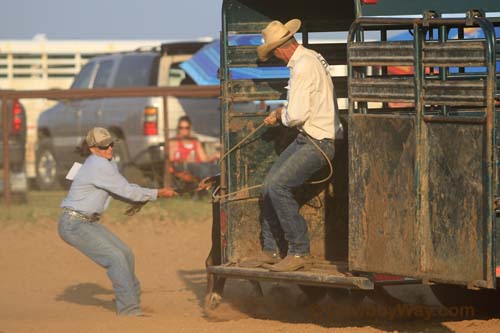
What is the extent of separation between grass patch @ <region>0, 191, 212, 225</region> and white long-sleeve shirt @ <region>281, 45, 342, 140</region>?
6.94 m

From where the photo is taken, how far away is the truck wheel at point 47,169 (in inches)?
739

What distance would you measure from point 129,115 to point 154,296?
6865 millimetres

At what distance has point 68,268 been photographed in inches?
511

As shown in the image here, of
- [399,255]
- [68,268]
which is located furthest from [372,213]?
[68,268]

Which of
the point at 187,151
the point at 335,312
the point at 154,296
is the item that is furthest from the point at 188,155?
the point at 335,312

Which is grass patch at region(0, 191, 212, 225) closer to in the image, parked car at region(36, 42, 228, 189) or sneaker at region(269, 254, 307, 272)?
parked car at region(36, 42, 228, 189)

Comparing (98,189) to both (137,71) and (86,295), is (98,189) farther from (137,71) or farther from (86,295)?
(137,71)

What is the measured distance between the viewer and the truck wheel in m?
18.8

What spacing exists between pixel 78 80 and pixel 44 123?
37.2 inches

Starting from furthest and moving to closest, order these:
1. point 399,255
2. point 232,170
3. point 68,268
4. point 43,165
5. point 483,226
Result: point 43,165
point 68,268
point 232,170
point 399,255
point 483,226

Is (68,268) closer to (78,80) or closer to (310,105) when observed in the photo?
(310,105)

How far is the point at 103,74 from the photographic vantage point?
19.5 metres

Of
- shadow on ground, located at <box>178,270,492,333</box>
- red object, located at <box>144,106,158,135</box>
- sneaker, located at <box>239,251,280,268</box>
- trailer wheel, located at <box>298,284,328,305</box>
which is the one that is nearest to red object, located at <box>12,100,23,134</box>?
red object, located at <box>144,106,158,135</box>
